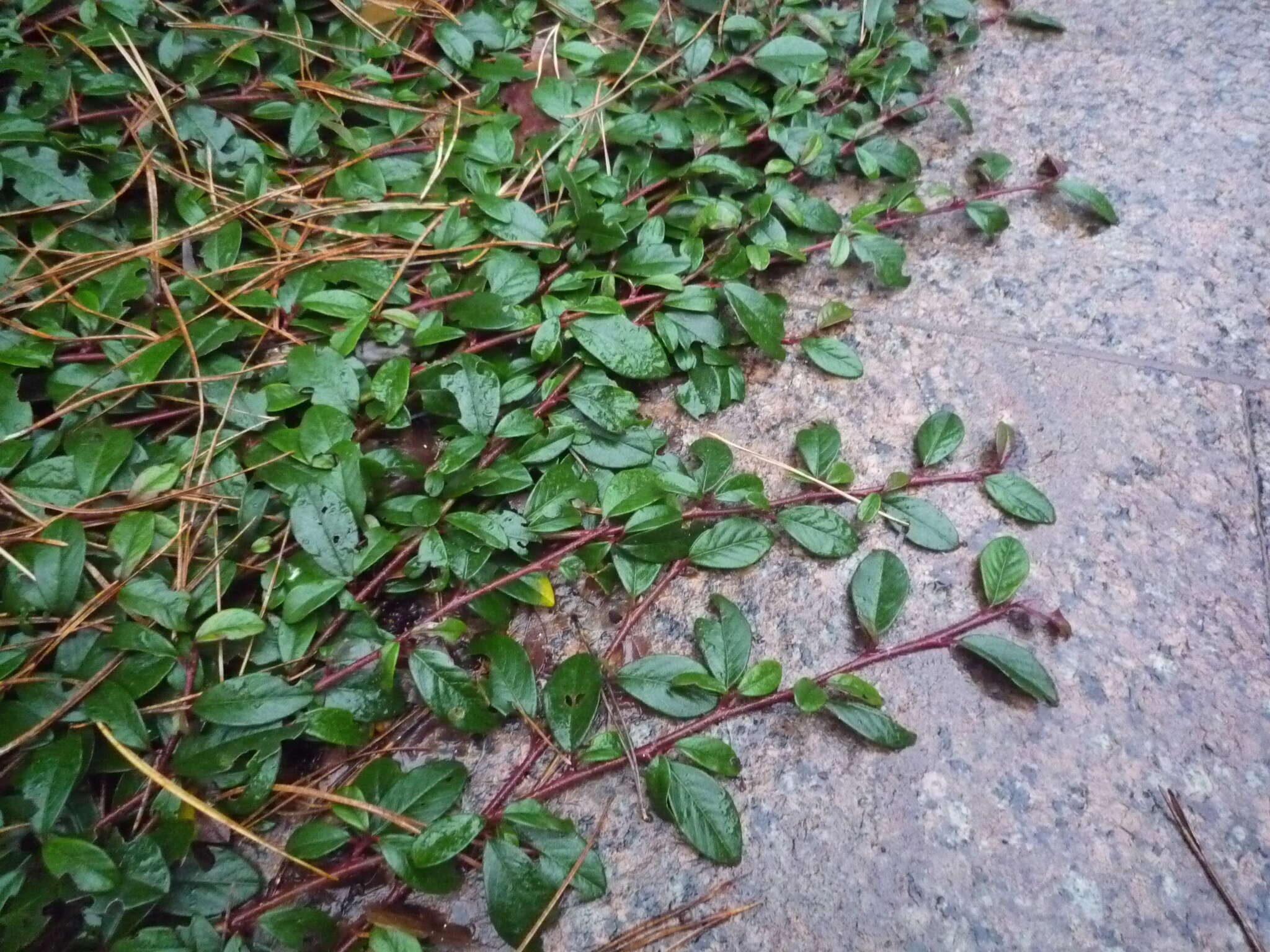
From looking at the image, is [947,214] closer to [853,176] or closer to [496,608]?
[853,176]

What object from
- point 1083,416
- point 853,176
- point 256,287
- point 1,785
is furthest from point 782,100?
point 1,785

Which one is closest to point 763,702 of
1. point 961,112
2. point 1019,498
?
point 1019,498

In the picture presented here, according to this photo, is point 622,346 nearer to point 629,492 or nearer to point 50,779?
point 629,492

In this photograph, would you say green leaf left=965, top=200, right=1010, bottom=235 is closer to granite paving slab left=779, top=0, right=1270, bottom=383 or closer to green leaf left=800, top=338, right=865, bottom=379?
granite paving slab left=779, top=0, right=1270, bottom=383

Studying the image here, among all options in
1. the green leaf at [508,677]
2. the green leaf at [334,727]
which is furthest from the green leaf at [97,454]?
the green leaf at [508,677]

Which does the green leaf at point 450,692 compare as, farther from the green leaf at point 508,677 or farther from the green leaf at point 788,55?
the green leaf at point 788,55
